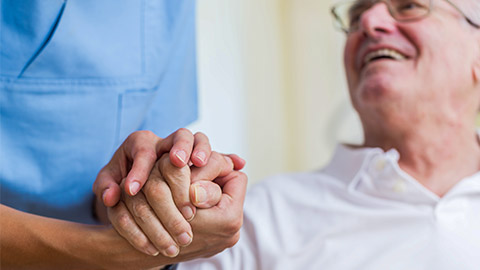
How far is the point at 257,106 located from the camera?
5.82 ft

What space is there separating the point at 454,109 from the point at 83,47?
80cm

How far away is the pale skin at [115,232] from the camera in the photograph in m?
0.65

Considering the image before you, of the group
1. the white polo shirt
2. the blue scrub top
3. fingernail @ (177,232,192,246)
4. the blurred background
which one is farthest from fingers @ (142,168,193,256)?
the blurred background

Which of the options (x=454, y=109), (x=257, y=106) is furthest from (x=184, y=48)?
(x=257, y=106)

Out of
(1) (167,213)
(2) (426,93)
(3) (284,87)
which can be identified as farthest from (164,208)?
(3) (284,87)

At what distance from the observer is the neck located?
1.10m

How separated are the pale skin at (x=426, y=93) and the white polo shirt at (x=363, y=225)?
0.22ft

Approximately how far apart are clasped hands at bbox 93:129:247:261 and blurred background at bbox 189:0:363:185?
877 millimetres

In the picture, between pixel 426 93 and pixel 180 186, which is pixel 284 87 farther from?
pixel 180 186

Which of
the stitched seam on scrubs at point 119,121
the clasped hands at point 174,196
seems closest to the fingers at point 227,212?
the clasped hands at point 174,196

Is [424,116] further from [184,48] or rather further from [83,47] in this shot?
[83,47]

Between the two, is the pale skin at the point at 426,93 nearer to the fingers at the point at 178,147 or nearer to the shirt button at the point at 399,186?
the shirt button at the point at 399,186

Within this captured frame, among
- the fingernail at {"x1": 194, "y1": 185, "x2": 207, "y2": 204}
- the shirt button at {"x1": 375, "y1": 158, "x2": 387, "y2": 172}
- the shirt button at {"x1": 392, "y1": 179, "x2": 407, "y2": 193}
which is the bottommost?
the shirt button at {"x1": 392, "y1": 179, "x2": 407, "y2": 193}

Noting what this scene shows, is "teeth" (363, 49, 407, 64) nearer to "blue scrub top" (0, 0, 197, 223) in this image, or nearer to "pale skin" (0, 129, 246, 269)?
"blue scrub top" (0, 0, 197, 223)
